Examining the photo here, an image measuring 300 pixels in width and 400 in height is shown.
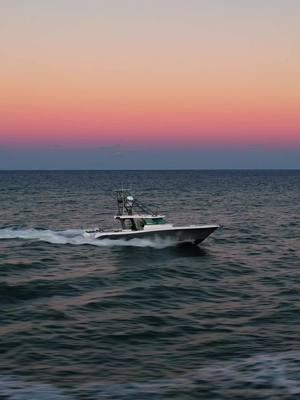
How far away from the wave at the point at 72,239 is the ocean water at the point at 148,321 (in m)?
0.15

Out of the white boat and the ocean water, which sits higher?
the white boat

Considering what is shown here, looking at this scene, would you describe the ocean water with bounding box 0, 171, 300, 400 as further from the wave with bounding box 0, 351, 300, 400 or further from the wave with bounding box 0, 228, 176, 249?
the wave with bounding box 0, 228, 176, 249

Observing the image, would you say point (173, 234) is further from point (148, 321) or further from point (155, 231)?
point (148, 321)

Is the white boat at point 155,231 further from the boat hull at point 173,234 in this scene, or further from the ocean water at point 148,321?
the ocean water at point 148,321

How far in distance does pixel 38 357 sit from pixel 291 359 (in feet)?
23.7

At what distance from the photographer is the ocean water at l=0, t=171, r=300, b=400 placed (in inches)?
517

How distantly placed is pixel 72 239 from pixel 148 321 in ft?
69.7

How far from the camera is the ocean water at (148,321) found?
43.1 ft

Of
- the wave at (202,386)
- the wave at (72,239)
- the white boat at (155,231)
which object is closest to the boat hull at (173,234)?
the white boat at (155,231)

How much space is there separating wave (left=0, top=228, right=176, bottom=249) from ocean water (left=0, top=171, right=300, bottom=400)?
0.15m

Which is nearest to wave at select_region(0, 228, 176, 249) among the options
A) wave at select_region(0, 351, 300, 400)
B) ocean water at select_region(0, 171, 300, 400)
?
ocean water at select_region(0, 171, 300, 400)

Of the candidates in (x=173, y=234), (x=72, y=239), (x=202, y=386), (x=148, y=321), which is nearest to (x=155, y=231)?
(x=173, y=234)

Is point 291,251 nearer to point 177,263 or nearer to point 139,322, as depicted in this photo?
point 177,263

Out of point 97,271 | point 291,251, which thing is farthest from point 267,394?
point 291,251
